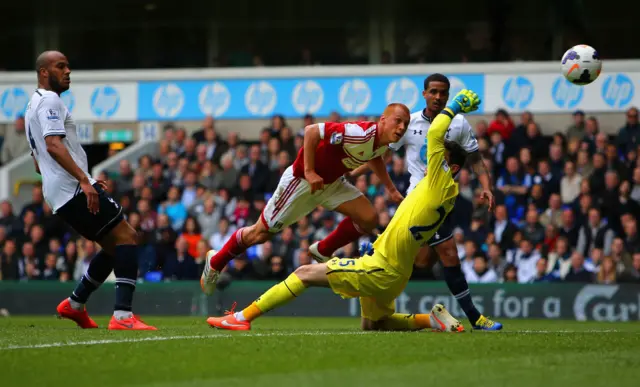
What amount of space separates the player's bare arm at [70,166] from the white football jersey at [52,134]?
8 cm

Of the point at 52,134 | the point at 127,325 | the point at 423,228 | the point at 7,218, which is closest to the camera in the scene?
the point at 423,228

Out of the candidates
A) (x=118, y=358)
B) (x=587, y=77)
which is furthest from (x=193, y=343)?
(x=587, y=77)

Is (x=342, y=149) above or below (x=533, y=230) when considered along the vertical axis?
above

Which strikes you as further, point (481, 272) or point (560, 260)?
point (481, 272)

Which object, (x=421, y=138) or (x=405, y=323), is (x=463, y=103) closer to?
(x=421, y=138)

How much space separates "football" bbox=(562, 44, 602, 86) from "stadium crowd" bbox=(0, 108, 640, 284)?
5.53 m

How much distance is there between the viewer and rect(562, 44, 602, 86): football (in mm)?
12562

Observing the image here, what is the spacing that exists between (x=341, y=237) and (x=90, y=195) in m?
2.78

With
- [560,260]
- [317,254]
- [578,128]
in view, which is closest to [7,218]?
[560,260]

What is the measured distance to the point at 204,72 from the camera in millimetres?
25172

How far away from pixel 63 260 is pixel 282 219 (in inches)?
405

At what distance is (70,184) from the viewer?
10375 mm

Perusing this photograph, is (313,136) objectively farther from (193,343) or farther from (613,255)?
(613,255)

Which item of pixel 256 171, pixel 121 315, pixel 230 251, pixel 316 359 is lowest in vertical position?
pixel 316 359
